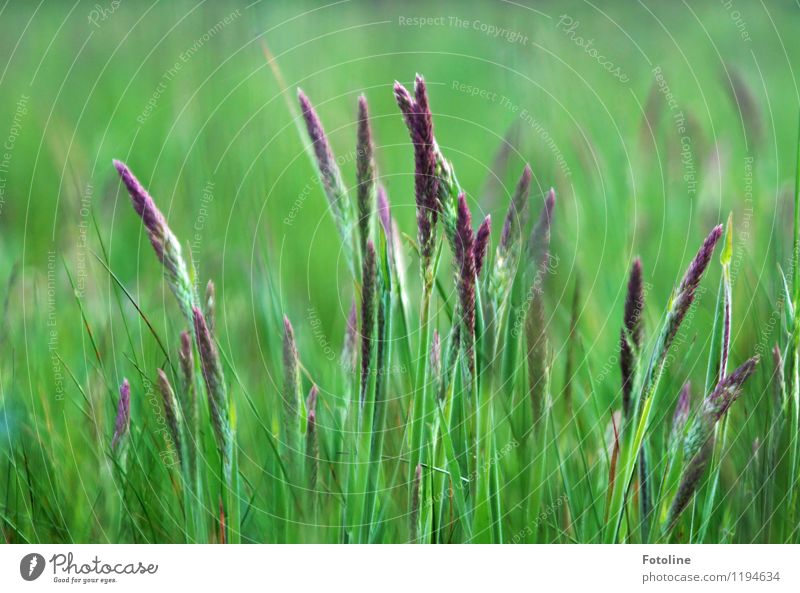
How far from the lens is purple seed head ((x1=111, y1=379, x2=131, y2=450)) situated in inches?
33.7

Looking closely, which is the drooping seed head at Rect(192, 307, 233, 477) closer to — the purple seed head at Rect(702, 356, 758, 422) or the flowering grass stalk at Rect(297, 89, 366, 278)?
the flowering grass stalk at Rect(297, 89, 366, 278)

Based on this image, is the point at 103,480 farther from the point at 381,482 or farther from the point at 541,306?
the point at 541,306

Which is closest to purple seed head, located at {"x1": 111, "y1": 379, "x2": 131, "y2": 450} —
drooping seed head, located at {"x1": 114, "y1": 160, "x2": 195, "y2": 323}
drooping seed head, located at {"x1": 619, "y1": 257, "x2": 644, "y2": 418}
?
drooping seed head, located at {"x1": 114, "y1": 160, "x2": 195, "y2": 323}

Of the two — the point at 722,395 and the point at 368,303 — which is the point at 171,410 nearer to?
the point at 368,303

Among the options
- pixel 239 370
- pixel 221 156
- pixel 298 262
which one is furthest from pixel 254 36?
pixel 239 370

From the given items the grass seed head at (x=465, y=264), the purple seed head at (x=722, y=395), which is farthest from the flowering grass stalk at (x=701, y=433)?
the grass seed head at (x=465, y=264)

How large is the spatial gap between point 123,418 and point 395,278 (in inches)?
10.9

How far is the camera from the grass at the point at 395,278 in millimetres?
810

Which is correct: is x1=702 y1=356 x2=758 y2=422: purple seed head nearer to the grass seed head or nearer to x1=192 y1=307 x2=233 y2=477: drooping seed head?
the grass seed head

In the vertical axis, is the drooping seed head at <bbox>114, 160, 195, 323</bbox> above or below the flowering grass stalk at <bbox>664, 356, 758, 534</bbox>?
above

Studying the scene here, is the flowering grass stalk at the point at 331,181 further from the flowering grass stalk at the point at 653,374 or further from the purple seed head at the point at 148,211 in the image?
the flowering grass stalk at the point at 653,374

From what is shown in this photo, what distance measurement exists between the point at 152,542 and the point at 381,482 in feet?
0.76

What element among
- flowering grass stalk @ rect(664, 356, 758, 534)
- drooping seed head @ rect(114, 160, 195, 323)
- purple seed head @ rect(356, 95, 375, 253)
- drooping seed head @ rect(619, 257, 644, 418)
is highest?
purple seed head @ rect(356, 95, 375, 253)

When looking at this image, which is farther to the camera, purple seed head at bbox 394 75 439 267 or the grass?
the grass
